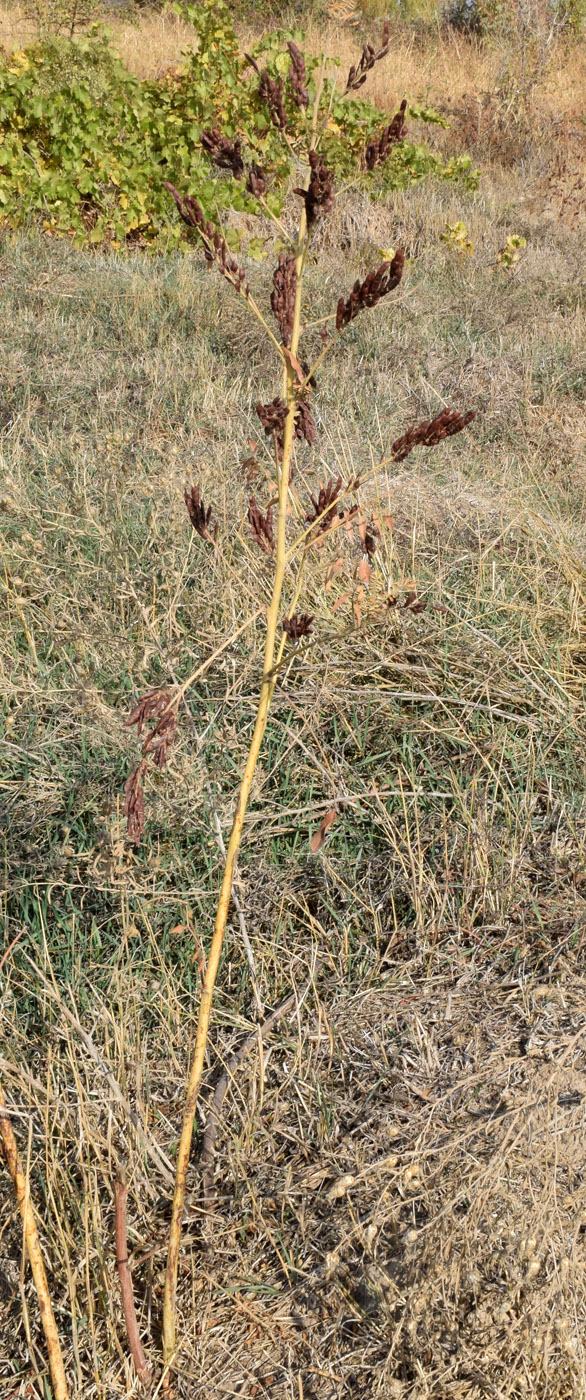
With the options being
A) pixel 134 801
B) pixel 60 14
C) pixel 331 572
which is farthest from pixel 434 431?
pixel 60 14

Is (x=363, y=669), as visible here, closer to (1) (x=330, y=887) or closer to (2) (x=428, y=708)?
(2) (x=428, y=708)

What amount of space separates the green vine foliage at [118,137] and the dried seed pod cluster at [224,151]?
15.2 ft

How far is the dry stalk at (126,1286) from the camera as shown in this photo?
46.5 inches

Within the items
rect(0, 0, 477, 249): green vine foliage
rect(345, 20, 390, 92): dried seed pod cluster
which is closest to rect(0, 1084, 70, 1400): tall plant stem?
rect(345, 20, 390, 92): dried seed pod cluster

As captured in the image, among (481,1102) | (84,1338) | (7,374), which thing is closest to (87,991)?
(84,1338)

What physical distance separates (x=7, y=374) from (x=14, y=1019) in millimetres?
3057

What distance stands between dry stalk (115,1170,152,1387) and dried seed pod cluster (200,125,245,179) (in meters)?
1.09

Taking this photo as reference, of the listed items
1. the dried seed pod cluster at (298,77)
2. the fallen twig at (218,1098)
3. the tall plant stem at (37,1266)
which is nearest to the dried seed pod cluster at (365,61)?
the dried seed pod cluster at (298,77)

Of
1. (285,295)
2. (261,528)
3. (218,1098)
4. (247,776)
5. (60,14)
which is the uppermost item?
Answer: (60,14)

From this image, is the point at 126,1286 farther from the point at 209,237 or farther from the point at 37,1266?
the point at 209,237

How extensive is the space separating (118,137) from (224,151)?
5.35m

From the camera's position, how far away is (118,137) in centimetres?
571

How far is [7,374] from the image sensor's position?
4.11 metres

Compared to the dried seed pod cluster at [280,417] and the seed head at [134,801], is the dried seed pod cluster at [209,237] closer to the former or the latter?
the dried seed pod cluster at [280,417]
